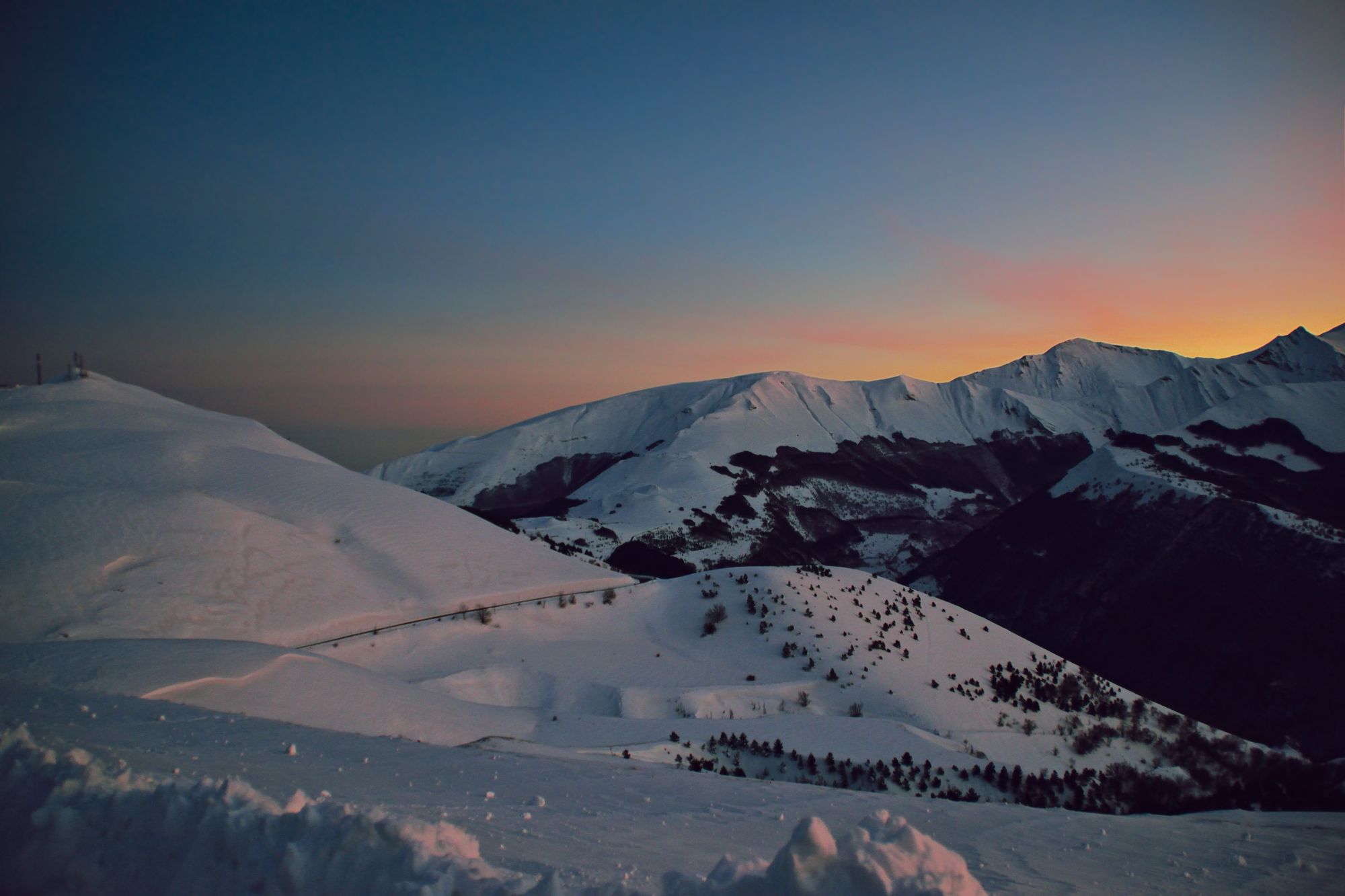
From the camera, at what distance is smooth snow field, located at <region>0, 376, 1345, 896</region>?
13.6 ft

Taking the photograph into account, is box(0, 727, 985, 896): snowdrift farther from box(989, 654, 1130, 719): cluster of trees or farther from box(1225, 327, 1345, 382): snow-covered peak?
box(1225, 327, 1345, 382): snow-covered peak

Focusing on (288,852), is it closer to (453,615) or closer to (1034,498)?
(453,615)

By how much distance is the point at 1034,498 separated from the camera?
2200 inches

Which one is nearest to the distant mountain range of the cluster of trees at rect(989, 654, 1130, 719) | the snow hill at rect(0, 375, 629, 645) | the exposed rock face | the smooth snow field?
the exposed rock face

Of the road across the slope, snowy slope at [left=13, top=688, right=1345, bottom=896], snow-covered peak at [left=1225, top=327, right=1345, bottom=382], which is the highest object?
snow-covered peak at [left=1225, top=327, right=1345, bottom=382]

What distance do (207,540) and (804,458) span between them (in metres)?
71.8

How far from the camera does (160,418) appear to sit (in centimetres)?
2750

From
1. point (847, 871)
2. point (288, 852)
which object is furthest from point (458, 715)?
point (847, 871)

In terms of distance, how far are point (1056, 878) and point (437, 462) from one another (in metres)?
94.0

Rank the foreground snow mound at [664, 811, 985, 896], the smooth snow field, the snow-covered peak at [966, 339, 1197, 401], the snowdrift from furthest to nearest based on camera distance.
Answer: the snow-covered peak at [966, 339, 1197, 401] → the smooth snow field → the snowdrift → the foreground snow mound at [664, 811, 985, 896]

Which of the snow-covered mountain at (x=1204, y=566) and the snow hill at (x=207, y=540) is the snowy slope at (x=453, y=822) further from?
the snow-covered mountain at (x=1204, y=566)

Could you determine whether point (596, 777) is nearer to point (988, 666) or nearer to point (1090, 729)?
point (1090, 729)

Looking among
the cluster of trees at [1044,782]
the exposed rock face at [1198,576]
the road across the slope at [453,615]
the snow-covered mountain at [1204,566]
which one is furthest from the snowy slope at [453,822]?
the snow-covered mountain at [1204,566]

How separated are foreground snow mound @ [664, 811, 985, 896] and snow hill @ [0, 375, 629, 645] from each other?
1569 centimetres
